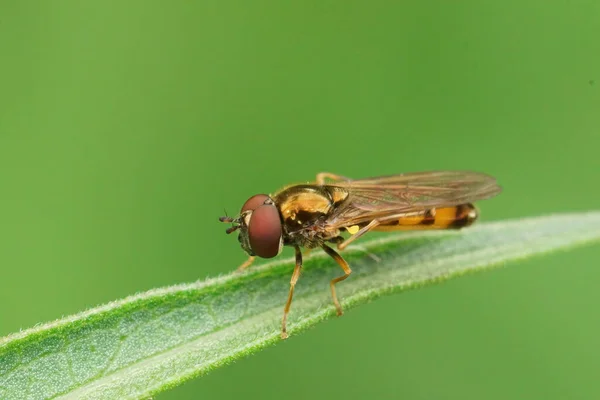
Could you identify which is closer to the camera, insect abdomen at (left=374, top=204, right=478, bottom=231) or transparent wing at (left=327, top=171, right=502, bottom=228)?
transparent wing at (left=327, top=171, right=502, bottom=228)

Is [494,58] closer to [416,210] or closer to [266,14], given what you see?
[266,14]

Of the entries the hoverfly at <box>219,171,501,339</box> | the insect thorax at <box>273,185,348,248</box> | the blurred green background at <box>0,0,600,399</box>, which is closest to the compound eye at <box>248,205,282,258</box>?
the hoverfly at <box>219,171,501,339</box>

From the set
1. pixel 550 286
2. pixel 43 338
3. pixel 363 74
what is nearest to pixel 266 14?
pixel 363 74

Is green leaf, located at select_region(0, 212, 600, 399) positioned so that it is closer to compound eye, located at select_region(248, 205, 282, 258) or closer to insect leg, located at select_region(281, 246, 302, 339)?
insect leg, located at select_region(281, 246, 302, 339)

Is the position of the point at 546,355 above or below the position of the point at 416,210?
below

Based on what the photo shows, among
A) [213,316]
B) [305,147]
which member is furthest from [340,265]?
[305,147]

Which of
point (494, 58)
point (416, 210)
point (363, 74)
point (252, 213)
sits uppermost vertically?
point (494, 58)

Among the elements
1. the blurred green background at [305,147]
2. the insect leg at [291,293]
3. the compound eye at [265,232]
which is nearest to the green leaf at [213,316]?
the insect leg at [291,293]
